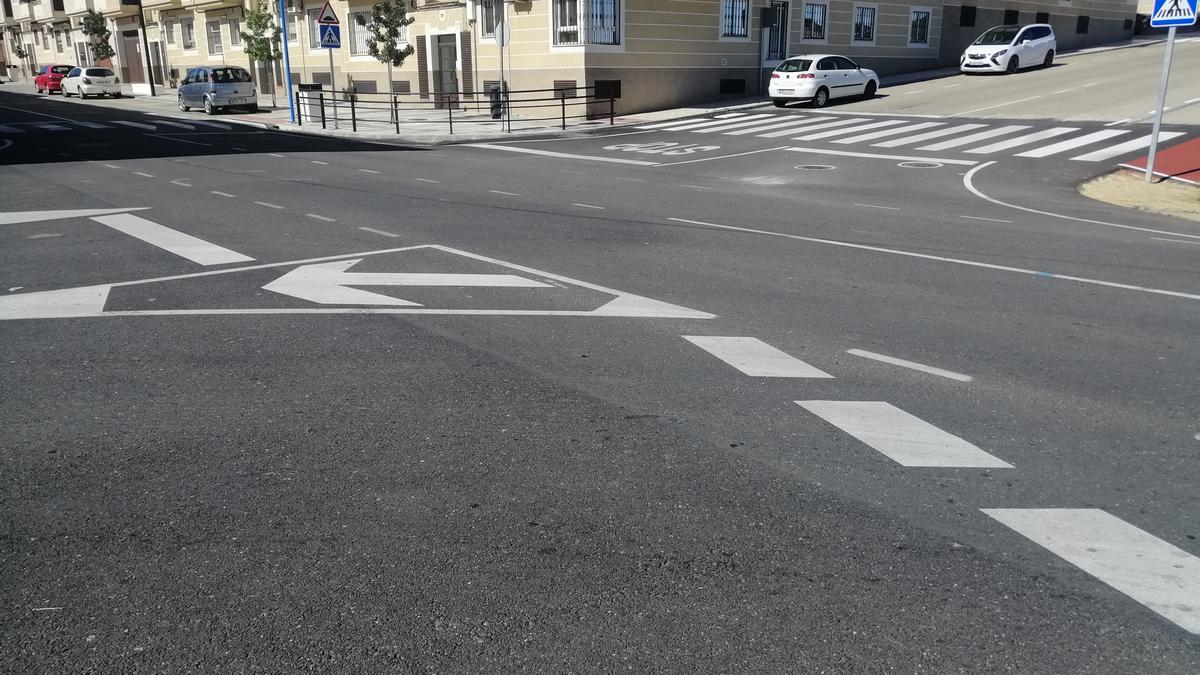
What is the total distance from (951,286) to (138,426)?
6.62 m

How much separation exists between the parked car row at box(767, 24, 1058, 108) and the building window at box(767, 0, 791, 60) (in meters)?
4.45

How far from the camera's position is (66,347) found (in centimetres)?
633

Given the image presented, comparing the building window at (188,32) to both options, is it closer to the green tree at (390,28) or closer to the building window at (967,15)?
the green tree at (390,28)

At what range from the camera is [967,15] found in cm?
4375

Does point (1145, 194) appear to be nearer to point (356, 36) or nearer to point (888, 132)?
point (888, 132)

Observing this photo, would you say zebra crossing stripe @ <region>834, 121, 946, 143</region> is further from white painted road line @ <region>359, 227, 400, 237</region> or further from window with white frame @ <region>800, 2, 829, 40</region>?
white painted road line @ <region>359, 227, 400, 237</region>

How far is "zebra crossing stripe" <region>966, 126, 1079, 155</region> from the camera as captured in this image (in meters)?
20.0

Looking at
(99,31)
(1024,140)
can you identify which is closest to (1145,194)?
(1024,140)

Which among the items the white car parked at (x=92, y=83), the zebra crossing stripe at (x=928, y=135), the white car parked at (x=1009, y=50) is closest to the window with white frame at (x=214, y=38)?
the white car parked at (x=92, y=83)

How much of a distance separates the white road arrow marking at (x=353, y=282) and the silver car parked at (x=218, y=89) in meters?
30.6

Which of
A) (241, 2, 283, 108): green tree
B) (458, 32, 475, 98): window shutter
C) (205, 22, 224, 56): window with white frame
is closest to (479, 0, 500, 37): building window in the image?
(458, 32, 475, 98): window shutter

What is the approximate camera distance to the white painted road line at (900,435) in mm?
4508

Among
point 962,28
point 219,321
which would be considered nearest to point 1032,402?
point 219,321

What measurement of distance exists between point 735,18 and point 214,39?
3242 centimetres
